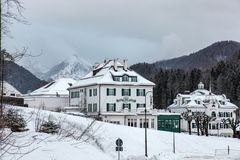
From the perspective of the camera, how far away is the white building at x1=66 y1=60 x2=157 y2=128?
6788cm

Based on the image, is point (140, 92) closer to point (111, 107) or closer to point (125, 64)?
point (125, 64)

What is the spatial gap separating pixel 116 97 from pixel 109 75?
3.74m

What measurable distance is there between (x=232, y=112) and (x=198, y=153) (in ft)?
165

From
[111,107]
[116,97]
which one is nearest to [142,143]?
[111,107]

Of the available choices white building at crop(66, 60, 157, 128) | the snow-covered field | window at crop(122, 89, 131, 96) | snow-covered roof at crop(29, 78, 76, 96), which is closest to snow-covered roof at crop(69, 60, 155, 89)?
white building at crop(66, 60, 157, 128)

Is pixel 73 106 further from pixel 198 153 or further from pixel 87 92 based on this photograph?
pixel 198 153

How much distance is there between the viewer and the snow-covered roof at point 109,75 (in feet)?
229

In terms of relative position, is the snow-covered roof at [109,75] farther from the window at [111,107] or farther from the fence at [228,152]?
the fence at [228,152]

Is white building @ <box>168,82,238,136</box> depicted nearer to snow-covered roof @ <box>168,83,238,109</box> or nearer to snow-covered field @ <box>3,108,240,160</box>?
snow-covered roof @ <box>168,83,238,109</box>

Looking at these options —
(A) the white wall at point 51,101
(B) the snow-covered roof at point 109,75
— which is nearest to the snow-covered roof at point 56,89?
(A) the white wall at point 51,101

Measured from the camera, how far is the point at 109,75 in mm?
70875

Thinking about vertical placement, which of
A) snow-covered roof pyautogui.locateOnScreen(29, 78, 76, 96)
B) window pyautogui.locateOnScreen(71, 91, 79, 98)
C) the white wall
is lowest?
the white wall

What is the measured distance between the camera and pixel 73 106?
252 feet

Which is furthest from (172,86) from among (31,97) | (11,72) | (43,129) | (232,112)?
(11,72)
